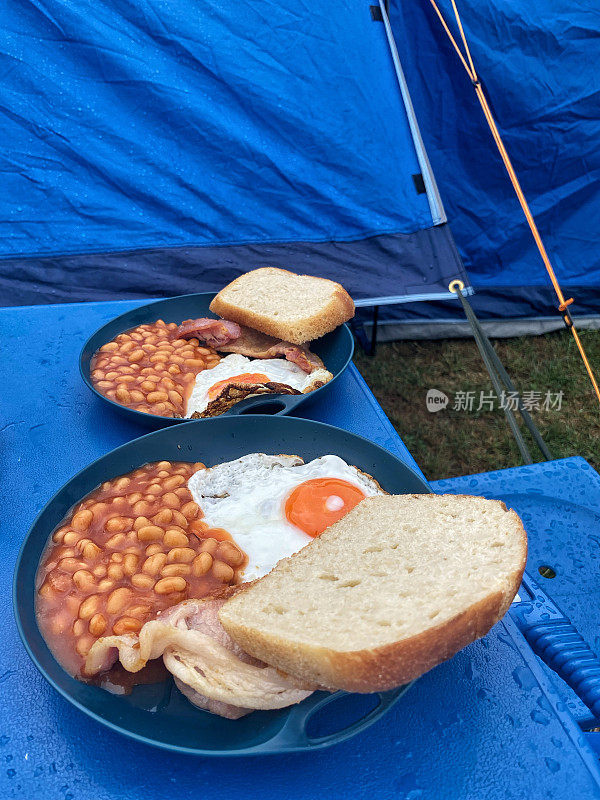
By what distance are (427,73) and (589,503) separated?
2.33 metres

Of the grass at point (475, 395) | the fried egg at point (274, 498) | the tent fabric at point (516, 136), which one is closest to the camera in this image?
the fried egg at point (274, 498)

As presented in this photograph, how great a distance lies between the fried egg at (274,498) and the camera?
1236 millimetres

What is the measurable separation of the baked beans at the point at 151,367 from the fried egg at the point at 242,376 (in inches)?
1.1

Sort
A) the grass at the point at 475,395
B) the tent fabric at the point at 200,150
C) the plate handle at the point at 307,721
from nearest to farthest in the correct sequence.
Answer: the plate handle at the point at 307,721, the tent fabric at the point at 200,150, the grass at the point at 475,395

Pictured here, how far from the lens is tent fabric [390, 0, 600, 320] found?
2801 millimetres

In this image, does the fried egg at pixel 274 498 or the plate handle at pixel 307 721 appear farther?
the fried egg at pixel 274 498

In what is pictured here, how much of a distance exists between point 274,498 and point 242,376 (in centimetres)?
56

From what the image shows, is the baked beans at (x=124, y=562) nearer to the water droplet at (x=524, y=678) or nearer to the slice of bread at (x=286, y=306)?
the water droplet at (x=524, y=678)

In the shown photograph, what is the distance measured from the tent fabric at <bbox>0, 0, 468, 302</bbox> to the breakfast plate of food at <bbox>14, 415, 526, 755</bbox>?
173cm

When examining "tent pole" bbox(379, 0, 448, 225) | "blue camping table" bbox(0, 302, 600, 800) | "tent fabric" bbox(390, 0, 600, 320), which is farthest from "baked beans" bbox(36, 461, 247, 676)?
"tent fabric" bbox(390, 0, 600, 320)

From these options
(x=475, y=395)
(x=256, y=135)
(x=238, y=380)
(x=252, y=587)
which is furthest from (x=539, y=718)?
(x=475, y=395)

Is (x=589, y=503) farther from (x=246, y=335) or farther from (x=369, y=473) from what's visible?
(x=246, y=335)

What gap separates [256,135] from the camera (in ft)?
9.21

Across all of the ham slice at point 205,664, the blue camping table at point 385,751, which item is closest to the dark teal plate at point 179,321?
the blue camping table at point 385,751
